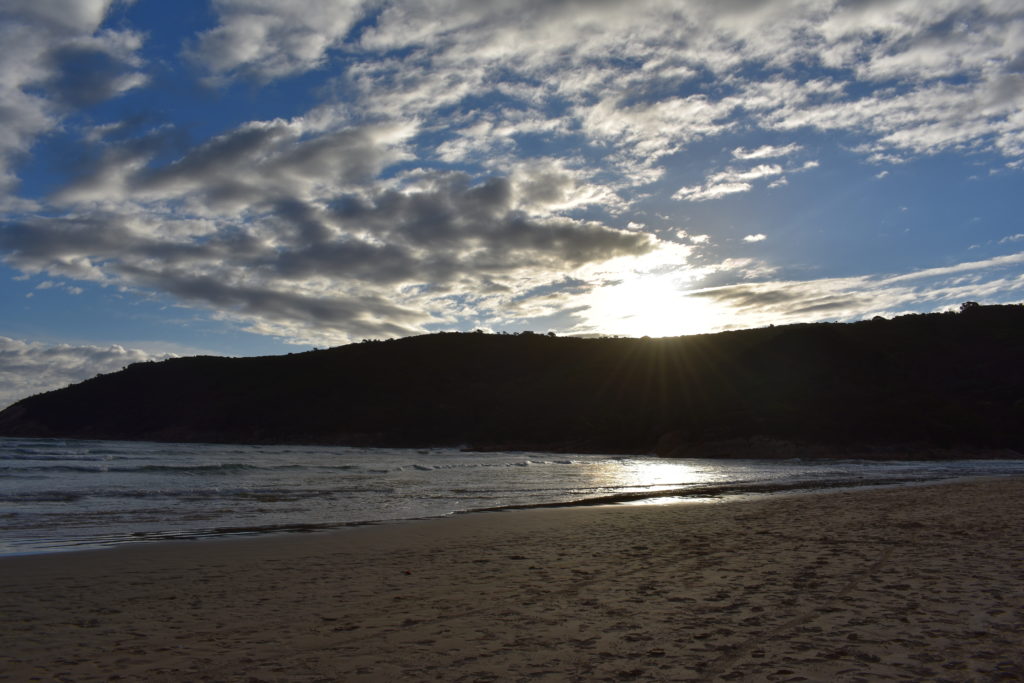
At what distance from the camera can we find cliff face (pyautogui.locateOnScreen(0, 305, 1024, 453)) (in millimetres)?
56406

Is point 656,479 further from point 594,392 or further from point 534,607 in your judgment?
point 594,392

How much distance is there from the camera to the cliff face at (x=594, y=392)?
5641 centimetres

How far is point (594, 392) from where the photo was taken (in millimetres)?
78000

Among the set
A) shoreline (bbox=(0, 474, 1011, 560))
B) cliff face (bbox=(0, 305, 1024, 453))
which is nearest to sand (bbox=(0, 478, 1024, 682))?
shoreline (bbox=(0, 474, 1011, 560))

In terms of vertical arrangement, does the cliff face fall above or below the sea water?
above

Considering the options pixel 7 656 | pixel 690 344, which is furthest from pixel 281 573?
pixel 690 344

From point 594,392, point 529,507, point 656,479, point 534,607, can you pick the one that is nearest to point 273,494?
point 529,507

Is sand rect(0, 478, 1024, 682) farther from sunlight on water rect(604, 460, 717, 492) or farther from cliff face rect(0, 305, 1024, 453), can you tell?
cliff face rect(0, 305, 1024, 453)

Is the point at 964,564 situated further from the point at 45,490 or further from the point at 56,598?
Answer: the point at 45,490

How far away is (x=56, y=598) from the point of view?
23.6 feet

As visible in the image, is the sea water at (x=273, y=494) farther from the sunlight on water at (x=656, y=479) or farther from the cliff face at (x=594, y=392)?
the cliff face at (x=594, y=392)

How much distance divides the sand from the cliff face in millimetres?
46657

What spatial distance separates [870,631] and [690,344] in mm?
84457

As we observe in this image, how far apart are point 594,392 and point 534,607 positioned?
7207 centimetres
